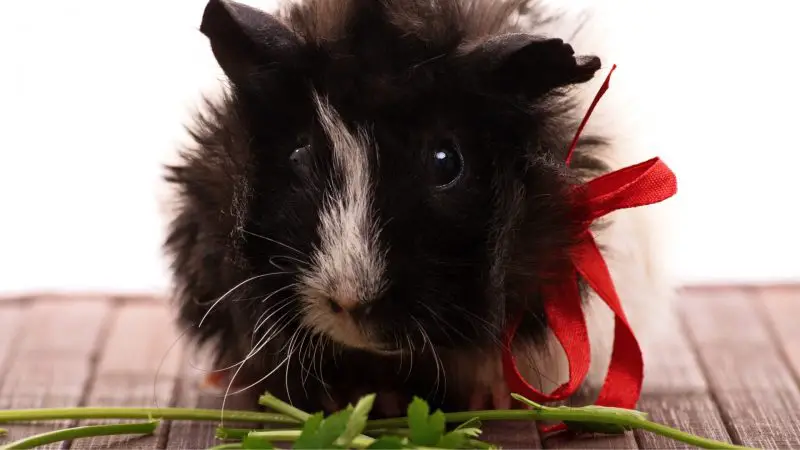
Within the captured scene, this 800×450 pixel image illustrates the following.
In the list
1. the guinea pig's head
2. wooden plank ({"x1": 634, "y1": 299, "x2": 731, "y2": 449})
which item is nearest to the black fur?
the guinea pig's head

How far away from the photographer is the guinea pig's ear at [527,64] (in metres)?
0.99

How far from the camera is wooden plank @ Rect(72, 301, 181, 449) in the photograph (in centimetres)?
118

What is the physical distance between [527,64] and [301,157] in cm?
22

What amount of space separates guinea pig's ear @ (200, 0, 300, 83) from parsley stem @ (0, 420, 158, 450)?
0.36m

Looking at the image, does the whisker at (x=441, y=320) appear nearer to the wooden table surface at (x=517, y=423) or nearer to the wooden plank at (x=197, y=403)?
the wooden table surface at (x=517, y=423)

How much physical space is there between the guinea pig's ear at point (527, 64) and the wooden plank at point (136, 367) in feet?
1.52

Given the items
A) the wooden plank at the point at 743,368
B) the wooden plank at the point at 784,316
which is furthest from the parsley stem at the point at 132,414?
the wooden plank at the point at 784,316

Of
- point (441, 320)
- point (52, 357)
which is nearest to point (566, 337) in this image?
point (441, 320)

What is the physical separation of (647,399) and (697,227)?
0.61 metres

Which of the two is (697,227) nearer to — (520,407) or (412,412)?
(520,407)

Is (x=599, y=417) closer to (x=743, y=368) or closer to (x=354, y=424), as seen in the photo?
(x=354, y=424)

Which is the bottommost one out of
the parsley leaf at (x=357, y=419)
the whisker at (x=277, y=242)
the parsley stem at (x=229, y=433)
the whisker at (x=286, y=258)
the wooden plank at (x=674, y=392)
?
the parsley stem at (x=229, y=433)

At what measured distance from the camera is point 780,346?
4.79ft

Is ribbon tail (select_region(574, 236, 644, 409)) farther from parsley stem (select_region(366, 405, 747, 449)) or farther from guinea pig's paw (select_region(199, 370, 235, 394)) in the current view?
guinea pig's paw (select_region(199, 370, 235, 394))
